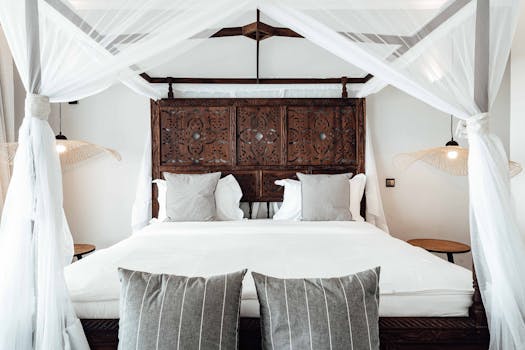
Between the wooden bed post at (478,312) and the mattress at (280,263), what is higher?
the mattress at (280,263)

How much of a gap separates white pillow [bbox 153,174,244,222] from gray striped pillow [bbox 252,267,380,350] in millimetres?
1878

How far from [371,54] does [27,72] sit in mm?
1503

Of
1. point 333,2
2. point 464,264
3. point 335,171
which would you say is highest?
point 333,2

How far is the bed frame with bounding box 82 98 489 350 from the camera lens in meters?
3.47

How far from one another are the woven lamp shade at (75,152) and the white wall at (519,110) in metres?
3.54

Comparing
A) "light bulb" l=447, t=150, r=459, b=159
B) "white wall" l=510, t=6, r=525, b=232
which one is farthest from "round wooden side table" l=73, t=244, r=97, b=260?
"white wall" l=510, t=6, r=525, b=232

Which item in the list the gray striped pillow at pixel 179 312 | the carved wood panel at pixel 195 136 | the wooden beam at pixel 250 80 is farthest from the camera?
the carved wood panel at pixel 195 136

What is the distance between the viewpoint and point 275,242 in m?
2.31

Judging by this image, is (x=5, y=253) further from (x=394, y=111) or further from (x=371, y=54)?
(x=394, y=111)

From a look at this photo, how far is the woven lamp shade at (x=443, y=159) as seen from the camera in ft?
10.3

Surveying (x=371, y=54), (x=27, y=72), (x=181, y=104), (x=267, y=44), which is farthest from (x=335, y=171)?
(x=27, y=72)

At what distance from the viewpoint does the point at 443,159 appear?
3404 mm

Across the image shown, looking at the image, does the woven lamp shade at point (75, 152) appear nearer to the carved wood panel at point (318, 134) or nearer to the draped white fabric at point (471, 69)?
the carved wood panel at point (318, 134)

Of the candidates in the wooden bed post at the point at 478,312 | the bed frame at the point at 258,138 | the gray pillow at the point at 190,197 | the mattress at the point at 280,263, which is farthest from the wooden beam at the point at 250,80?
the wooden bed post at the point at 478,312
